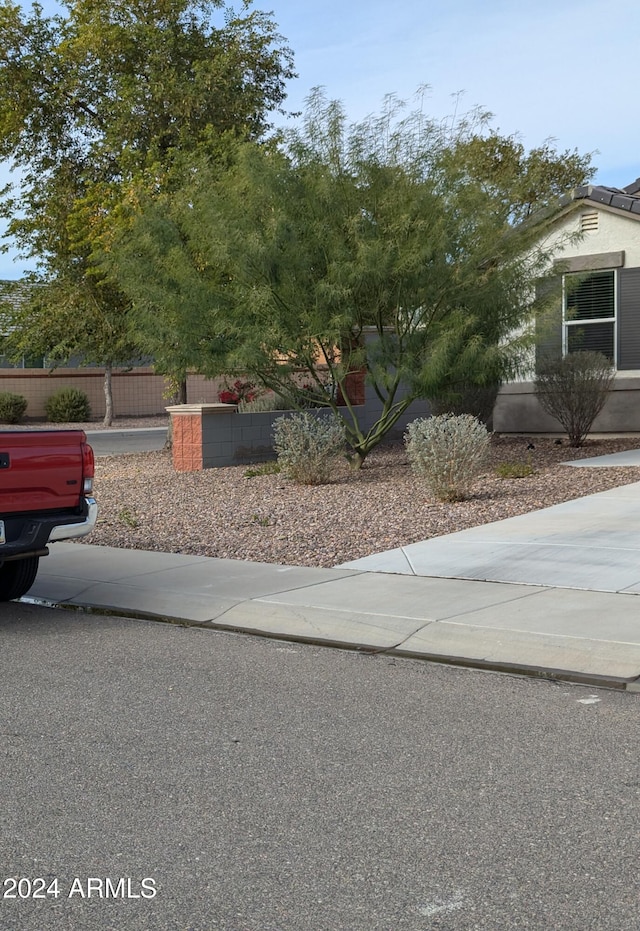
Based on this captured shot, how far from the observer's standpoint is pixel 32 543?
8.41 meters

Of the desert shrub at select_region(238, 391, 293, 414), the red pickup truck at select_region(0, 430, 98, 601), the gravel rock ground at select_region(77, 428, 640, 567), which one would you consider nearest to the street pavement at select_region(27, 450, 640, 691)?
the gravel rock ground at select_region(77, 428, 640, 567)

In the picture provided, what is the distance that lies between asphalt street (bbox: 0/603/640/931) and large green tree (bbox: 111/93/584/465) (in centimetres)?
854

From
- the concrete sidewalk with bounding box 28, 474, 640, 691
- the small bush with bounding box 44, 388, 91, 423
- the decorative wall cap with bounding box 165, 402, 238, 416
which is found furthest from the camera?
the small bush with bounding box 44, 388, 91, 423

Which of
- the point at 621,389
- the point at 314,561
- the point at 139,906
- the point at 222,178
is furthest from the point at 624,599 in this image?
the point at 621,389

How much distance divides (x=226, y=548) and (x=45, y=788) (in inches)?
254

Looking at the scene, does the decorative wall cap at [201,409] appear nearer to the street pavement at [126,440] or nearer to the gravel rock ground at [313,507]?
the gravel rock ground at [313,507]

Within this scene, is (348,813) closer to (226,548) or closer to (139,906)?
(139,906)

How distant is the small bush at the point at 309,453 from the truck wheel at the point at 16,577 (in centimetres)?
652

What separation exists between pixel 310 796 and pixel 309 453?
10.8m

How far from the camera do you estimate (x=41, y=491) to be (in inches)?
336

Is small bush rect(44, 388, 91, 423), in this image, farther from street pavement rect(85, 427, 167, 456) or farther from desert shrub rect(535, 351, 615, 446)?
desert shrub rect(535, 351, 615, 446)

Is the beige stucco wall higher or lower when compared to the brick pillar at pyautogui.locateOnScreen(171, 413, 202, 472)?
higher

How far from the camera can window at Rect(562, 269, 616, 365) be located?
1992 cm

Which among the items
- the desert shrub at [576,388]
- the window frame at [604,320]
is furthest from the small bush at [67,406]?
the desert shrub at [576,388]
